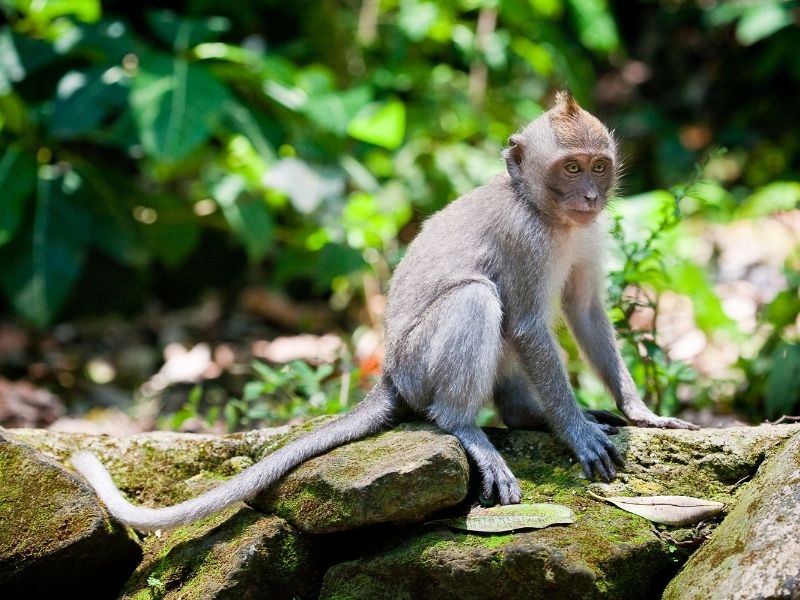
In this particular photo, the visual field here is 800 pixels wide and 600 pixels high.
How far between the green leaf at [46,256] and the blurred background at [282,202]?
0.8 inches

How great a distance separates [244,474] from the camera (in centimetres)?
462

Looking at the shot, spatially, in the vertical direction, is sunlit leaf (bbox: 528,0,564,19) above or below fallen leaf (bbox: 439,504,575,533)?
above

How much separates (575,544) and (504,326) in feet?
4.47

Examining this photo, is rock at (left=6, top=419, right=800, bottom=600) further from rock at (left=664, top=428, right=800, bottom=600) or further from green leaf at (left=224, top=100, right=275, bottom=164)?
green leaf at (left=224, top=100, right=275, bottom=164)

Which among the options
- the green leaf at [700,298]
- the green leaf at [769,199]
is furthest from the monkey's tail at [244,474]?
the green leaf at [769,199]

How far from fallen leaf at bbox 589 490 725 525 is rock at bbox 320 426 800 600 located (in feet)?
0.16

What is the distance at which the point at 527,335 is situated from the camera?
5.09 metres

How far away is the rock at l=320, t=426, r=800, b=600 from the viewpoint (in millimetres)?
4141

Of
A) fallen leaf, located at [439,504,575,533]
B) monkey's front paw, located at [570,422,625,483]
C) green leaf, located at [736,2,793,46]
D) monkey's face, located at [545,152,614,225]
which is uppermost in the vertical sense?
green leaf, located at [736,2,793,46]

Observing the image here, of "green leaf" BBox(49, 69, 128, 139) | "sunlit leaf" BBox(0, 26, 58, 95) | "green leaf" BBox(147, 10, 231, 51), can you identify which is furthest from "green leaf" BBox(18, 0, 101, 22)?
"green leaf" BBox(49, 69, 128, 139)

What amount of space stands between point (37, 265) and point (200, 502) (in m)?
5.39

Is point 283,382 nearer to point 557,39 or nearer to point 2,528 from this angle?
point 2,528

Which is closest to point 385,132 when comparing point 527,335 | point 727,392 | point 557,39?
point 557,39

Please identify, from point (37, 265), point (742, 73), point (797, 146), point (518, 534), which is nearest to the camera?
point (518, 534)
